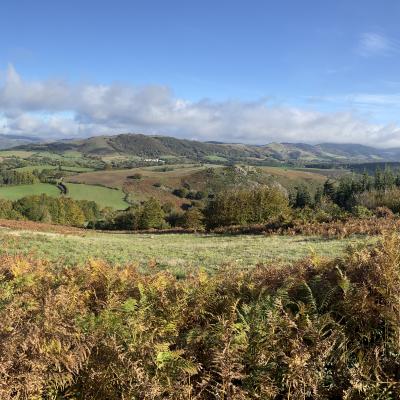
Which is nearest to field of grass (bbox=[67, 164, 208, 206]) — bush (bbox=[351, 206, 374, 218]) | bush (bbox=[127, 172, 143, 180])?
bush (bbox=[127, 172, 143, 180])

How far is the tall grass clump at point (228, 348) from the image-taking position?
152 inches

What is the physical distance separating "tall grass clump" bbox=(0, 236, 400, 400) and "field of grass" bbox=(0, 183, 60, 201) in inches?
5289

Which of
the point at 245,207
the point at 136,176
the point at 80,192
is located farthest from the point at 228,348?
the point at 136,176

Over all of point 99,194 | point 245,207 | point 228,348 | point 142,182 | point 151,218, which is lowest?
point 99,194

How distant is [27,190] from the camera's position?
5472 inches

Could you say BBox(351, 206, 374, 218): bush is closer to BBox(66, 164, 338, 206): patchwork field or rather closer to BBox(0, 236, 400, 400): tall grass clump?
BBox(0, 236, 400, 400): tall grass clump

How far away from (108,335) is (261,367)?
168cm

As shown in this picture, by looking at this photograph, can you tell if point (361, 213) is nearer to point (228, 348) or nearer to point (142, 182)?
point (228, 348)

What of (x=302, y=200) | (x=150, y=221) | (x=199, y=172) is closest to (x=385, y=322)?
(x=150, y=221)

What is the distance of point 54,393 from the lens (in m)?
4.03

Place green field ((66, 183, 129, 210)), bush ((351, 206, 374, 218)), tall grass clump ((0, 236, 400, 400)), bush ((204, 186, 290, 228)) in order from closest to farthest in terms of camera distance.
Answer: tall grass clump ((0, 236, 400, 400)) < bush ((351, 206, 374, 218)) < bush ((204, 186, 290, 228)) < green field ((66, 183, 129, 210))

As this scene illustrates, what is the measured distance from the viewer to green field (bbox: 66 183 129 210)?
141500 mm

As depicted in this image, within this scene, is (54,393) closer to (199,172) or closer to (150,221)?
(150,221)

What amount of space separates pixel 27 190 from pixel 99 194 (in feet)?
81.4
